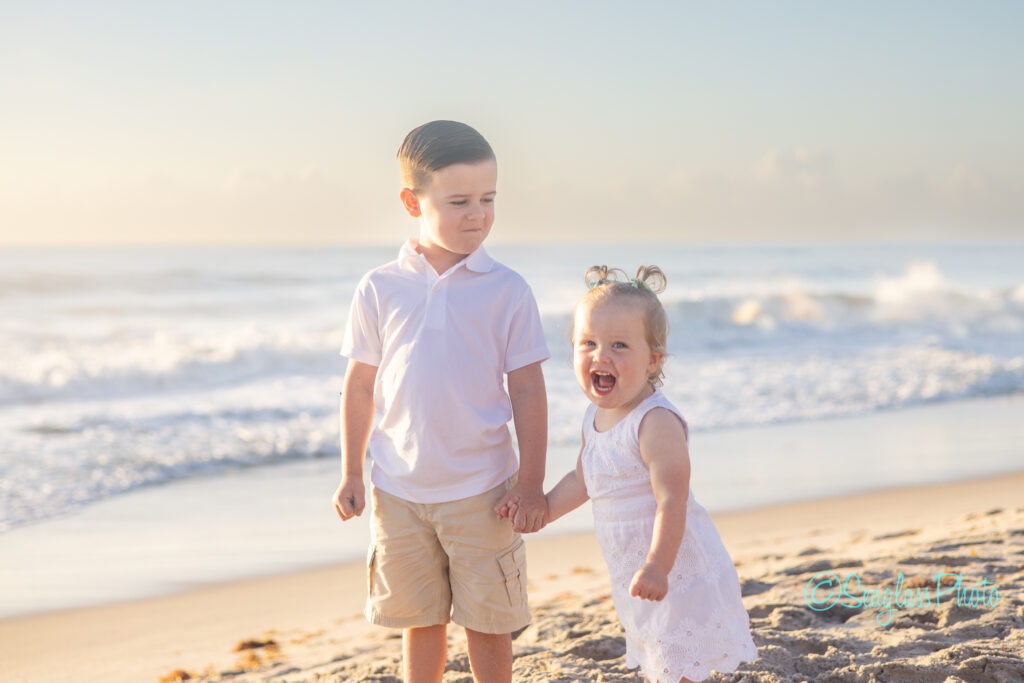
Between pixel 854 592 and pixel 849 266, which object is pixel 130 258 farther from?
pixel 854 592

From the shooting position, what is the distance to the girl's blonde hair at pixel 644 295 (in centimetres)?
230

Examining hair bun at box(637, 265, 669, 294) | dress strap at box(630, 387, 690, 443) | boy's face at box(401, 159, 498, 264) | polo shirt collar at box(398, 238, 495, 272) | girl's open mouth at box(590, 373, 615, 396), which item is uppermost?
boy's face at box(401, 159, 498, 264)

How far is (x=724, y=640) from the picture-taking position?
7.50 ft

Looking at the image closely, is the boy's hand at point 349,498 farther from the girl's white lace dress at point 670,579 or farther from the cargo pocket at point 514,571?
the girl's white lace dress at point 670,579

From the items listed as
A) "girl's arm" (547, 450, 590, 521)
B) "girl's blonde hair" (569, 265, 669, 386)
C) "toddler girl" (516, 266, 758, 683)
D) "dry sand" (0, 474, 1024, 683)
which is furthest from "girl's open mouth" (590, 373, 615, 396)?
"dry sand" (0, 474, 1024, 683)

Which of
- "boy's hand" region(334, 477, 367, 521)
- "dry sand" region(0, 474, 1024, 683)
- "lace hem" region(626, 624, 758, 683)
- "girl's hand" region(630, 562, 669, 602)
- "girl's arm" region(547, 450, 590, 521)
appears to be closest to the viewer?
"girl's hand" region(630, 562, 669, 602)

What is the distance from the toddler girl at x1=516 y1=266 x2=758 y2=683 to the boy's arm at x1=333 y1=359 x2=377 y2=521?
64 centimetres

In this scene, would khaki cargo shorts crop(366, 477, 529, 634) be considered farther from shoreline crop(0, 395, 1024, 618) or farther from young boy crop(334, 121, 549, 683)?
shoreline crop(0, 395, 1024, 618)

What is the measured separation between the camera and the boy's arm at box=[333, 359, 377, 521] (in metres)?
2.62

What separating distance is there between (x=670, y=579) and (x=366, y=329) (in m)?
1.04

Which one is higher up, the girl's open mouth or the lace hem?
the girl's open mouth

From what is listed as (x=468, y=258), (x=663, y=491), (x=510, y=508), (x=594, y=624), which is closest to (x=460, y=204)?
(x=468, y=258)

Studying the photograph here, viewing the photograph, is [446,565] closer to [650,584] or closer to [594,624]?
[650,584]

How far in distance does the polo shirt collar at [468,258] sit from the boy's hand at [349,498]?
0.62 meters
